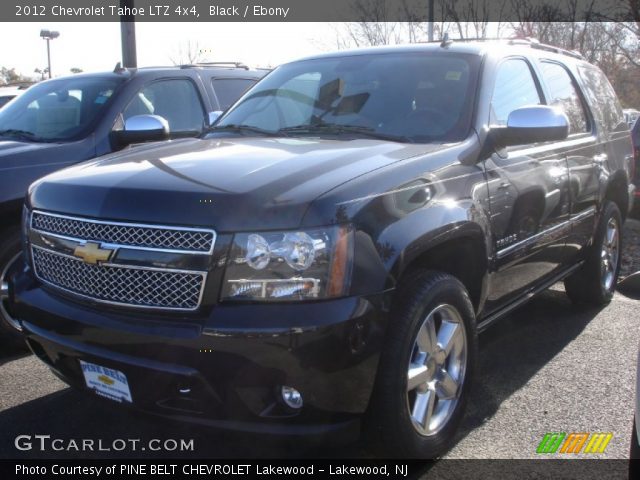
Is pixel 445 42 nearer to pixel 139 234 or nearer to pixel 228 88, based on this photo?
pixel 139 234

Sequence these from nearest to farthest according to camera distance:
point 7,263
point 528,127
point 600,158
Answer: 1. point 528,127
2. point 7,263
3. point 600,158

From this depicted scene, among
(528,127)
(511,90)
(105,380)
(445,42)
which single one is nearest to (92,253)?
(105,380)

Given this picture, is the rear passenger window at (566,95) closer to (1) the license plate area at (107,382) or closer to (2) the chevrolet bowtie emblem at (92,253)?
(2) the chevrolet bowtie emblem at (92,253)

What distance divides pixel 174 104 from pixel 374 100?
97.7 inches

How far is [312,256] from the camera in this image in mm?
2520

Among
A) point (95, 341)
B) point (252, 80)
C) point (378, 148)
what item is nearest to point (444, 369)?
point (378, 148)

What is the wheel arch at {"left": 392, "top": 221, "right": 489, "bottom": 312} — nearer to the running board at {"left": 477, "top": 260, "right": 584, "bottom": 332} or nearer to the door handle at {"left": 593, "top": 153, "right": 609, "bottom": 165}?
the running board at {"left": 477, "top": 260, "right": 584, "bottom": 332}

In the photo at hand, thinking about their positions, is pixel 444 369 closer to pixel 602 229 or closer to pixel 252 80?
pixel 602 229

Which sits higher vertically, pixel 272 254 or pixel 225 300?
pixel 272 254

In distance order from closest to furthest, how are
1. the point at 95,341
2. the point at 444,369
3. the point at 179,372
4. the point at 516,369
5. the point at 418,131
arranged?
the point at 179,372 → the point at 95,341 → the point at 444,369 → the point at 418,131 → the point at 516,369

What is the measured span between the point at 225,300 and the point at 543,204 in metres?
2.30

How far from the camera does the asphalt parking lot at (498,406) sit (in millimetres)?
3227

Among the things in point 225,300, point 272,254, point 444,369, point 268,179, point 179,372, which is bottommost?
point 444,369

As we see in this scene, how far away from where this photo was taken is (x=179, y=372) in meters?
2.50
